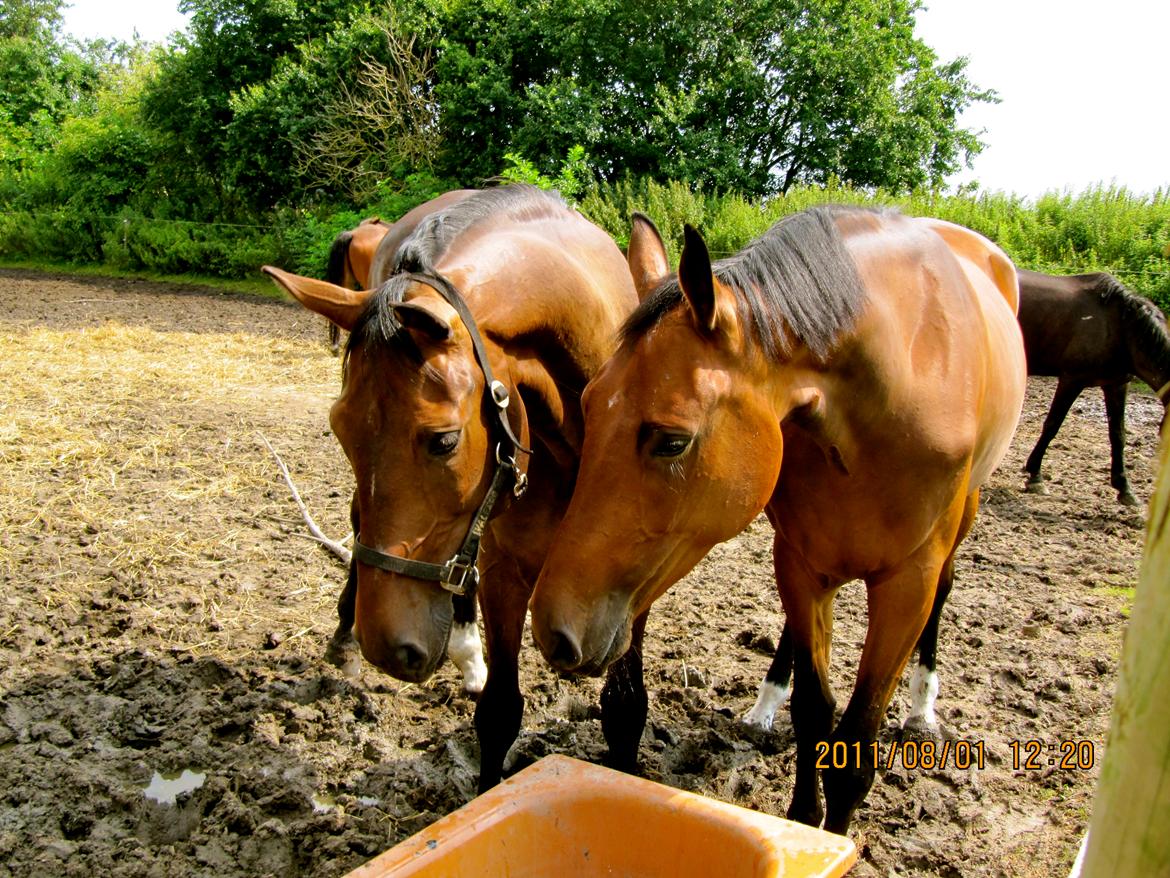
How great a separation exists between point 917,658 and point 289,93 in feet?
59.7

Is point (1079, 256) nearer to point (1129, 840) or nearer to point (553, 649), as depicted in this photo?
point (553, 649)

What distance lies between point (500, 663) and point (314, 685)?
1.20 m

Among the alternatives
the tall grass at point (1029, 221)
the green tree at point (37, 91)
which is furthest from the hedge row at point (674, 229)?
the green tree at point (37, 91)

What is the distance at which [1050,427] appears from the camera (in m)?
6.87

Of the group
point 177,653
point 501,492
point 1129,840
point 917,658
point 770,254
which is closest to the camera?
point 1129,840

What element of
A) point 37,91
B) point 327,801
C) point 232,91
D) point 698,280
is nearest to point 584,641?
point 698,280

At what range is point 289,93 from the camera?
1803cm

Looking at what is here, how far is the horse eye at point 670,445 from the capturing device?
1912 mm

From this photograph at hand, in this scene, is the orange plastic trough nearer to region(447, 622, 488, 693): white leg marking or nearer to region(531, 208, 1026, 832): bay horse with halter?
region(531, 208, 1026, 832): bay horse with halter

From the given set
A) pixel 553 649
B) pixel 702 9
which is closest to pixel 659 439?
pixel 553 649

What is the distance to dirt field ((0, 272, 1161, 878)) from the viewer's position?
9.10 ft

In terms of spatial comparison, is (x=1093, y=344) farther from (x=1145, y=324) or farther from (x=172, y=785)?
(x=172, y=785)

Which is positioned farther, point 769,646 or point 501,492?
point 769,646

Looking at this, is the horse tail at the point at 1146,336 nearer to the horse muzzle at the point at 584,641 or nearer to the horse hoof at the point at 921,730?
the horse hoof at the point at 921,730
